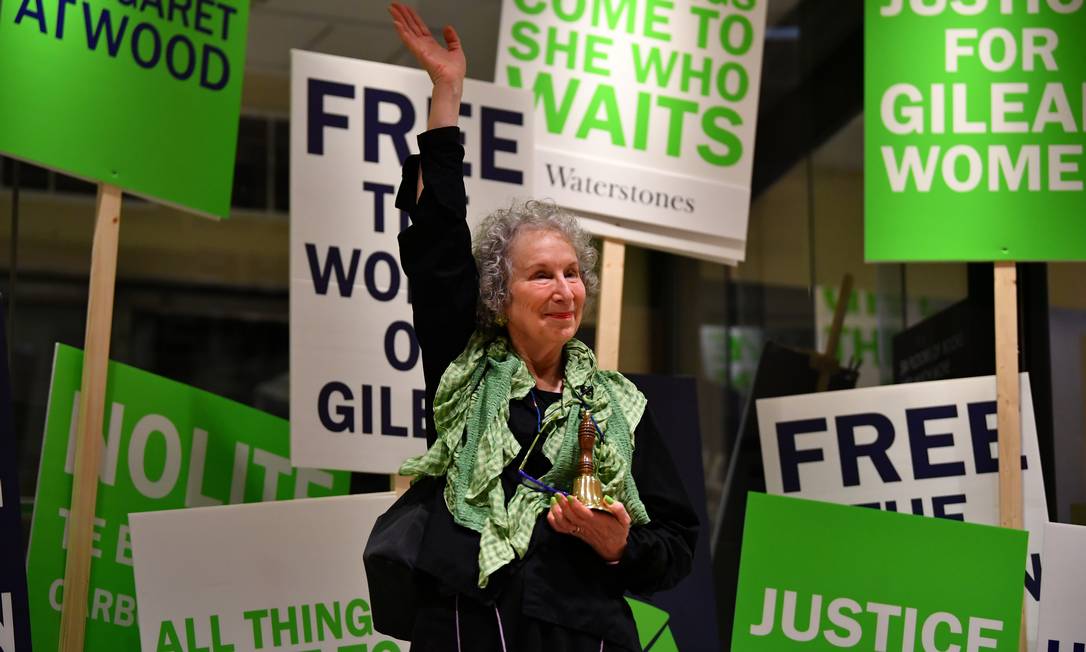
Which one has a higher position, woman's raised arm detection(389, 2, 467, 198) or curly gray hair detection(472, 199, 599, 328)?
woman's raised arm detection(389, 2, 467, 198)

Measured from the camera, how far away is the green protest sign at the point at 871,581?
3.36 meters

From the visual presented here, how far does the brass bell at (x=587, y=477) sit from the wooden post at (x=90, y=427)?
5.24ft

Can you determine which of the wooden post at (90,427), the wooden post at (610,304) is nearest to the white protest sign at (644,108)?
the wooden post at (610,304)

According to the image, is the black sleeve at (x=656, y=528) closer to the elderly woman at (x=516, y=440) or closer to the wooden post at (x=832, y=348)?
the elderly woman at (x=516, y=440)

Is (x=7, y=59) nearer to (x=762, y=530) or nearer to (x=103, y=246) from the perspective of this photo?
(x=103, y=246)

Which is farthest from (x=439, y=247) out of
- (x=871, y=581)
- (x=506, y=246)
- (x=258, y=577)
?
(x=871, y=581)

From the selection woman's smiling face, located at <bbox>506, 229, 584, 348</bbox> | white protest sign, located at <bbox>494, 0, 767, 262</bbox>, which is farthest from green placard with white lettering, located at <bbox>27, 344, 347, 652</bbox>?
woman's smiling face, located at <bbox>506, 229, 584, 348</bbox>

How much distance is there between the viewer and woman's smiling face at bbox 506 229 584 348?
212cm

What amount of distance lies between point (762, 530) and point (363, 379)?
112cm

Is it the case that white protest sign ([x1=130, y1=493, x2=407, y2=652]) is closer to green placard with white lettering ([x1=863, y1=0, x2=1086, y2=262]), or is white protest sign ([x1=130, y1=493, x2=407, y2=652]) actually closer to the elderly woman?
the elderly woman

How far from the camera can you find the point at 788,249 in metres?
5.04

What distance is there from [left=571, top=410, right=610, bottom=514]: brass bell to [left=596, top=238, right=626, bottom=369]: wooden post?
158cm

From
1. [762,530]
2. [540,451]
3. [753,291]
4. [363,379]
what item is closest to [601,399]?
[540,451]

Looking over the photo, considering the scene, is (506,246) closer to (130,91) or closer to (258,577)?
(258,577)
